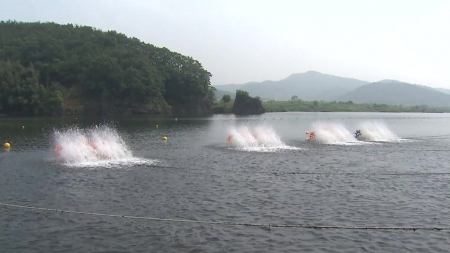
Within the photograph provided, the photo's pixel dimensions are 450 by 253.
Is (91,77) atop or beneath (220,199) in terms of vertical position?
atop

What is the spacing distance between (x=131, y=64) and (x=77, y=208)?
156317 millimetres

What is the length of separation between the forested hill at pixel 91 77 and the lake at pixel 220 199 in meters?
108

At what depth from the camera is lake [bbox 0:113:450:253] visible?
16125mm

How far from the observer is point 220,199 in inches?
877

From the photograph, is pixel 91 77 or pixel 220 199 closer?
pixel 220 199

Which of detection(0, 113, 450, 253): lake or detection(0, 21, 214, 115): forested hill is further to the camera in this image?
detection(0, 21, 214, 115): forested hill

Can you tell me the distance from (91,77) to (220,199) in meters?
149

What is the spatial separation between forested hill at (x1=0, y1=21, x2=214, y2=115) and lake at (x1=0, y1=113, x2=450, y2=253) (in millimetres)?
108171

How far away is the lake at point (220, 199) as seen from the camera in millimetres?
16125

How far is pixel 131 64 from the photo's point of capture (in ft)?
559

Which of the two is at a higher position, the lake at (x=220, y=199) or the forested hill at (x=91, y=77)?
the forested hill at (x=91, y=77)

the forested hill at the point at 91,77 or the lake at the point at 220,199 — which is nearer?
the lake at the point at 220,199

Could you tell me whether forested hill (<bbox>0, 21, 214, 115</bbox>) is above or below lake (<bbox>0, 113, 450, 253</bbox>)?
above

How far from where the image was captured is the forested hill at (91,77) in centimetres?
13912
